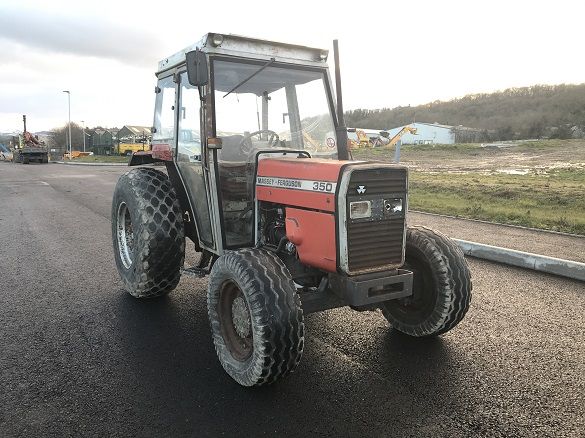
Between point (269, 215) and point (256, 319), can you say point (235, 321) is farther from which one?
point (269, 215)

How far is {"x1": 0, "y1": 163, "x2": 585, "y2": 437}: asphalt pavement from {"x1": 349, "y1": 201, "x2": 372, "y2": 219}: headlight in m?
1.18

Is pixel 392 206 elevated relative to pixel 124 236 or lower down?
elevated

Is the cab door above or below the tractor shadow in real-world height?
above

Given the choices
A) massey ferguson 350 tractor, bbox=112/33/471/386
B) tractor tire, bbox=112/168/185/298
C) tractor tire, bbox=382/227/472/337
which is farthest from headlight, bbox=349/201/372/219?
tractor tire, bbox=112/168/185/298

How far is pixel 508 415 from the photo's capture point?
3.05 metres

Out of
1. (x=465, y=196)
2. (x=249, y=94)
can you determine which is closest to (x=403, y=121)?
(x=465, y=196)

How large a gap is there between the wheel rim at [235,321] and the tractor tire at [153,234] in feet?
4.00

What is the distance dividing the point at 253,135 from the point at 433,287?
2.09 metres

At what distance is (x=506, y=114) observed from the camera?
84062 millimetres

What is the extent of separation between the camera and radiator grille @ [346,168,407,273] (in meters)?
3.41

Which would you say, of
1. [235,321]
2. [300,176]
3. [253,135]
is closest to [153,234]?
[253,135]

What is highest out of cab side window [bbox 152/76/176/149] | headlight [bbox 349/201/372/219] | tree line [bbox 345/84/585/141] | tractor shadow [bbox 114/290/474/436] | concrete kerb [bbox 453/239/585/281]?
tree line [bbox 345/84/585/141]

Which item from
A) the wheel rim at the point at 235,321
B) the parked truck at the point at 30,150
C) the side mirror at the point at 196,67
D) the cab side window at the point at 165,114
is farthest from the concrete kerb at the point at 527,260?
the parked truck at the point at 30,150

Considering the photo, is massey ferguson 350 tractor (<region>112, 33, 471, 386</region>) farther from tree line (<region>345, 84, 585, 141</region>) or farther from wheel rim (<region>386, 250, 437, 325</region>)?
tree line (<region>345, 84, 585, 141</region>)
